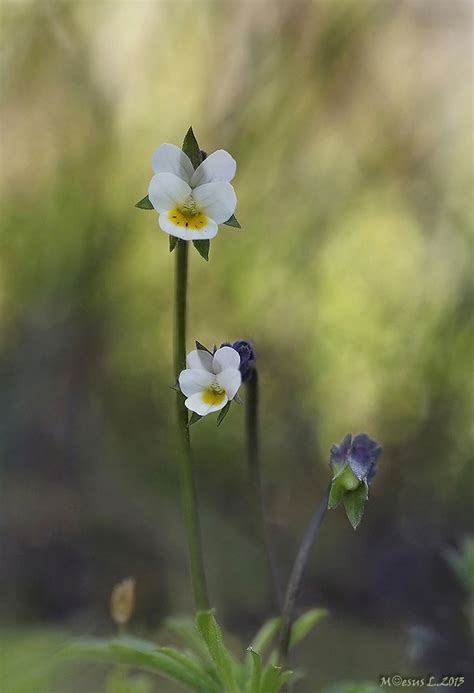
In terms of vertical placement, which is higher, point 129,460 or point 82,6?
point 82,6

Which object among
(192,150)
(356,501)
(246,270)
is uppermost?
(246,270)

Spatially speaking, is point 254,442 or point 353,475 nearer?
point 353,475

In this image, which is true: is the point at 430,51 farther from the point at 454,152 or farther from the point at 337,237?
the point at 337,237

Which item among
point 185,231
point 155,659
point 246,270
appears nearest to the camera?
point 185,231

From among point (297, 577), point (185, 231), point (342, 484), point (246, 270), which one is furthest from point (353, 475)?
point (246, 270)

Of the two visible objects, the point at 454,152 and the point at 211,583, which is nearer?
the point at 211,583

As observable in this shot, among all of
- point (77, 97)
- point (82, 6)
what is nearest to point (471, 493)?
point (77, 97)

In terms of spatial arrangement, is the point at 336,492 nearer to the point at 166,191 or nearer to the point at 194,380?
the point at 194,380

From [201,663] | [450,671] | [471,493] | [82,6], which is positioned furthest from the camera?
[82,6]
